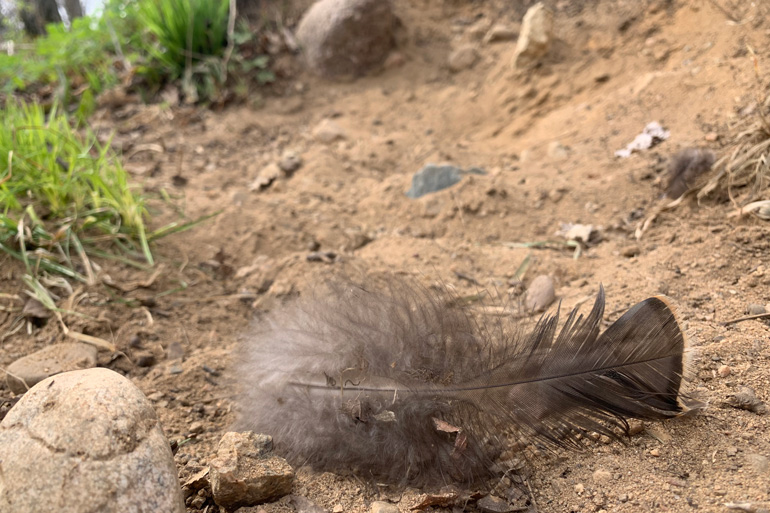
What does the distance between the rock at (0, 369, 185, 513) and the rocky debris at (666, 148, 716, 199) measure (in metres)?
2.46

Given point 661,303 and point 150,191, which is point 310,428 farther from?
point 150,191

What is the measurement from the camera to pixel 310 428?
176cm

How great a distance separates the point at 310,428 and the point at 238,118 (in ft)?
12.5

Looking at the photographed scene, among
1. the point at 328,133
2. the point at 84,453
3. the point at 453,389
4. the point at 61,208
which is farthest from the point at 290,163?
the point at 84,453

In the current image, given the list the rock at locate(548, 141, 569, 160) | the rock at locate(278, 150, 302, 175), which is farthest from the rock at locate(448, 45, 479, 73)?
the rock at locate(278, 150, 302, 175)

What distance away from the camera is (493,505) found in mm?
1582

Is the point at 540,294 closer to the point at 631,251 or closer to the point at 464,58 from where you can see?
the point at 631,251

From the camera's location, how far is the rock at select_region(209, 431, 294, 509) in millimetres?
1554

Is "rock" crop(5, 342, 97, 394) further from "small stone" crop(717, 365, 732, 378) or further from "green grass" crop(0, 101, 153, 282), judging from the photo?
"small stone" crop(717, 365, 732, 378)

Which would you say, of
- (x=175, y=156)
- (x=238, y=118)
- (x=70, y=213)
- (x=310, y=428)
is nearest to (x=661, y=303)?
(x=310, y=428)

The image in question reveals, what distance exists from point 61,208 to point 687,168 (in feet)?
10.2

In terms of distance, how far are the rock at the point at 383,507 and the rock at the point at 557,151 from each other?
263 cm

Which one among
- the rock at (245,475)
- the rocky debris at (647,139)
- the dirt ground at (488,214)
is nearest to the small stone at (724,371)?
the dirt ground at (488,214)

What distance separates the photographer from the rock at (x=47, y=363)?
213 centimetres
